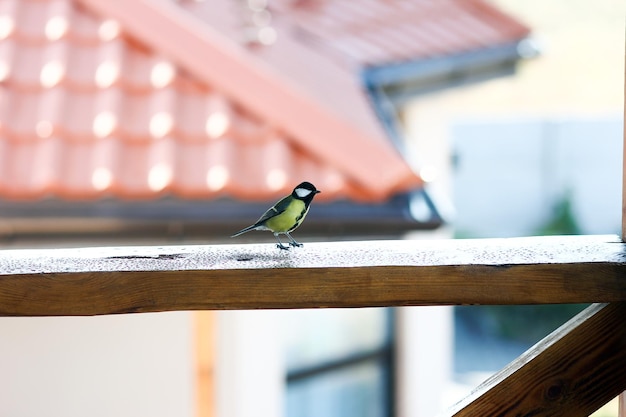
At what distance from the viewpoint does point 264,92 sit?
10.5 ft

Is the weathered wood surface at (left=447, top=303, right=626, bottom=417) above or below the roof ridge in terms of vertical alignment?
below

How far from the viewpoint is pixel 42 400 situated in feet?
8.09

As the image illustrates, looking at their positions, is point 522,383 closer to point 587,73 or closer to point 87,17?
point 87,17

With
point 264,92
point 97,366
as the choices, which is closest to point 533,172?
point 264,92

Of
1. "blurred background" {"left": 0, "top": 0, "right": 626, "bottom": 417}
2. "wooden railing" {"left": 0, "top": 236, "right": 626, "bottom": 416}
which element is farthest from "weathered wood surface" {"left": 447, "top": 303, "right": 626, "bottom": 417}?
"blurred background" {"left": 0, "top": 0, "right": 626, "bottom": 417}

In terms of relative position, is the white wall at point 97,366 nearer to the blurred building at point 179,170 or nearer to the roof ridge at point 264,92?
the blurred building at point 179,170

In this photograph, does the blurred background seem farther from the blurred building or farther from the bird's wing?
the bird's wing

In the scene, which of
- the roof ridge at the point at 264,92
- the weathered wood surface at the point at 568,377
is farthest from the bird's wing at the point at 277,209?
the roof ridge at the point at 264,92

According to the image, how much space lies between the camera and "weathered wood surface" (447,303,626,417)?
103 cm

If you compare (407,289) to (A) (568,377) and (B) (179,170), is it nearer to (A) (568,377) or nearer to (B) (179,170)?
(A) (568,377)

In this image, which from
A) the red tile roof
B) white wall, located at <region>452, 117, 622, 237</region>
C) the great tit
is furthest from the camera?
white wall, located at <region>452, 117, 622, 237</region>

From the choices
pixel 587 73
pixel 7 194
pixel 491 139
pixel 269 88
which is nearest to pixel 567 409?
pixel 7 194

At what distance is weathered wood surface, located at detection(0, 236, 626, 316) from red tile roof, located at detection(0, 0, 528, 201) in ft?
5.74

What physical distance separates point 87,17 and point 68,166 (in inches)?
38.4
